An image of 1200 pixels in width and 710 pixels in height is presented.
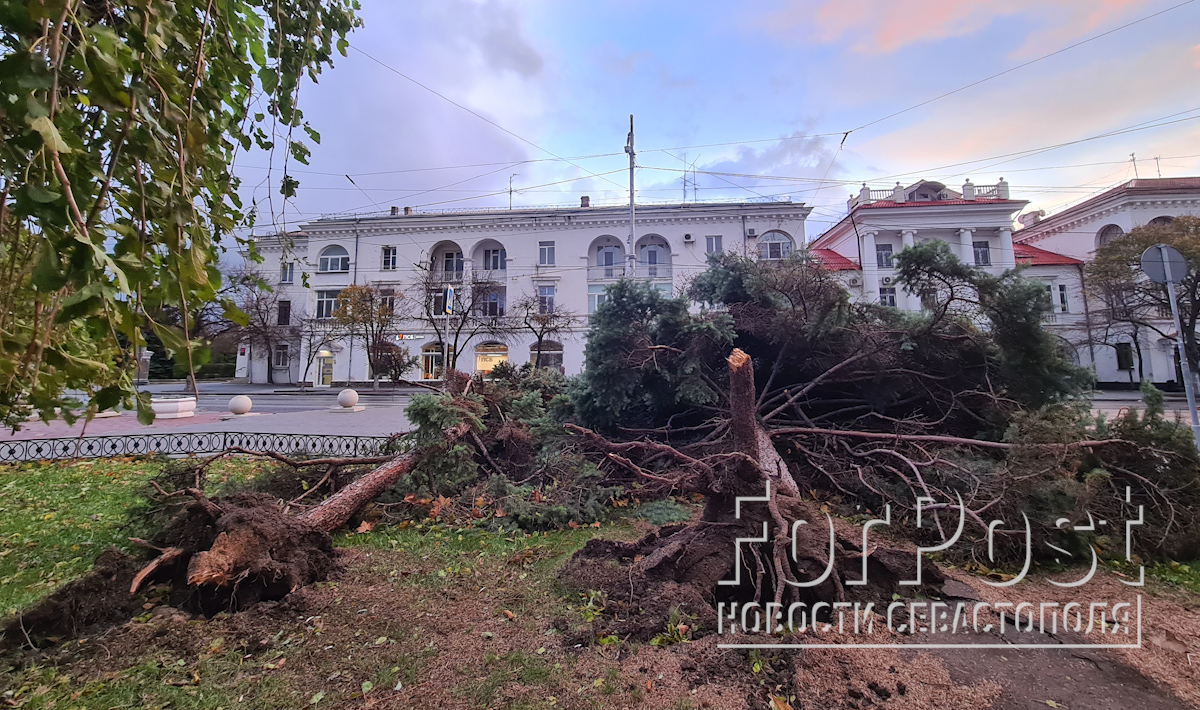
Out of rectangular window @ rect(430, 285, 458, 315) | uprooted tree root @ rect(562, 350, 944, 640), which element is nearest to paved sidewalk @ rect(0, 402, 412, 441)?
uprooted tree root @ rect(562, 350, 944, 640)

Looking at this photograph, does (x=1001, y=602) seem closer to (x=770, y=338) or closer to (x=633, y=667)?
(x=633, y=667)

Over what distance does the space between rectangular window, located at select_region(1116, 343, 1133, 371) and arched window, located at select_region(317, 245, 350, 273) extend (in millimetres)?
47017

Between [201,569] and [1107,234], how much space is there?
4093cm

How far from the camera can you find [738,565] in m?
3.35

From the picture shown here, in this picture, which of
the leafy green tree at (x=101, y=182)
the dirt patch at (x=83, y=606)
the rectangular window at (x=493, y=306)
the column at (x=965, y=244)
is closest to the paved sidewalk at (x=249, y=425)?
the dirt patch at (x=83, y=606)

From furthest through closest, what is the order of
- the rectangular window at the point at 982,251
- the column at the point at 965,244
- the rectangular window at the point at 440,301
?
the rectangular window at the point at 440,301
the rectangular window at the point at 982,251
the column at the point at 965,244

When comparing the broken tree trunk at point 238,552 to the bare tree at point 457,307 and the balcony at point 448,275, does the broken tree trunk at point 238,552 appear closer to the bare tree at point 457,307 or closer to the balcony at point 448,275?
the bare tree at point 457,307

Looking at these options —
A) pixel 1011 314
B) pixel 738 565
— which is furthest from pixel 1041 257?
pixel 738 565

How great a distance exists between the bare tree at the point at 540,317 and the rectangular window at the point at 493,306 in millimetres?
1169

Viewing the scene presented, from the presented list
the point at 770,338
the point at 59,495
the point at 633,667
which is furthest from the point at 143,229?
the point at 59,495

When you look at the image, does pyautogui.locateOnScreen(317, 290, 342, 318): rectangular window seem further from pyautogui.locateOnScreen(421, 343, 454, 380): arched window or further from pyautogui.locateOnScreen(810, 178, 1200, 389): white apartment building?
pyautogui.locateOnScreen(810, 178, 1200, 389): white apartment building

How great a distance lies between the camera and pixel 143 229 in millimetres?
1102

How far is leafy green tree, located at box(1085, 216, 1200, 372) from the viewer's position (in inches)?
819

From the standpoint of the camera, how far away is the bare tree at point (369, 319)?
94.8 feet
